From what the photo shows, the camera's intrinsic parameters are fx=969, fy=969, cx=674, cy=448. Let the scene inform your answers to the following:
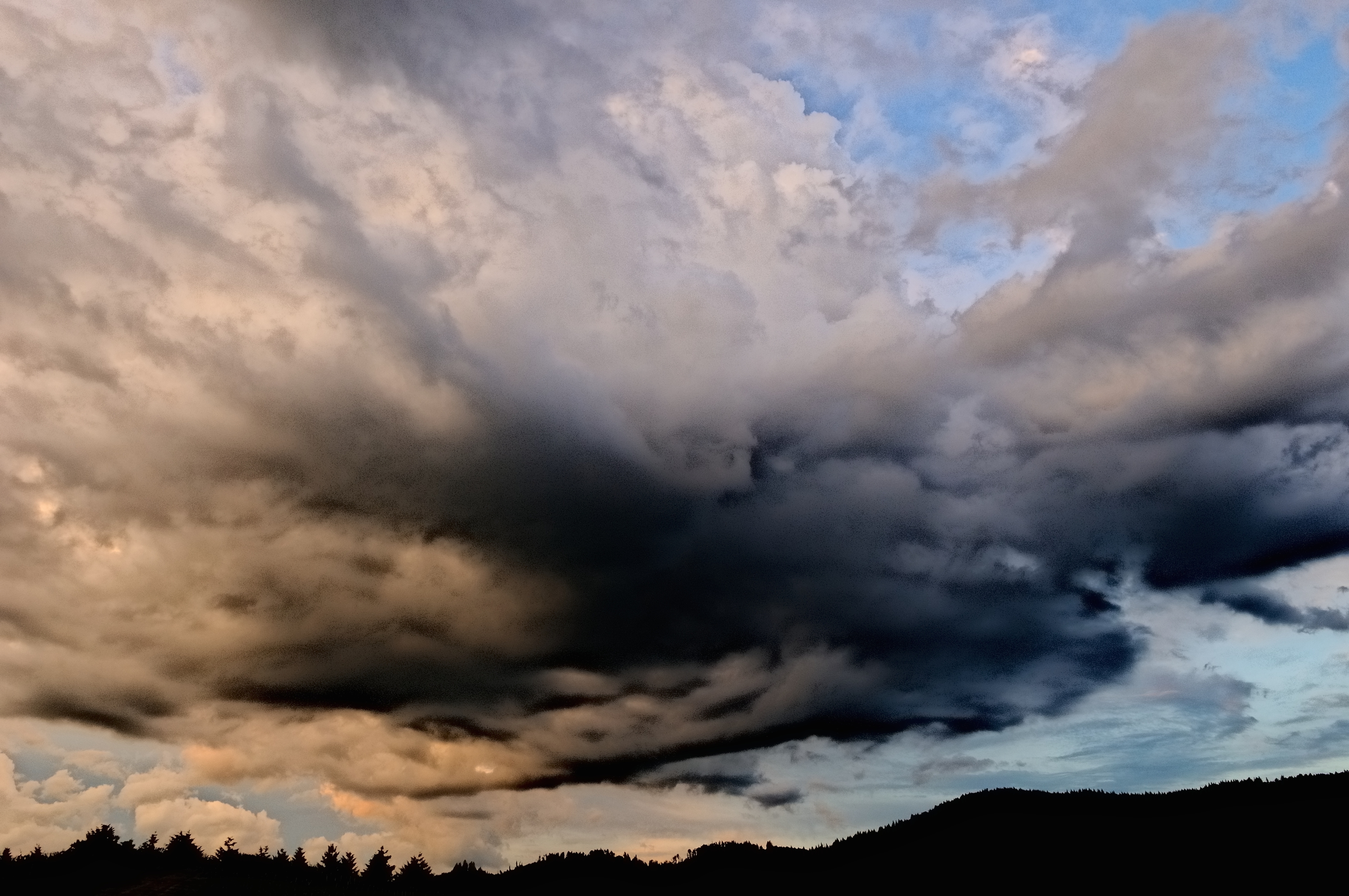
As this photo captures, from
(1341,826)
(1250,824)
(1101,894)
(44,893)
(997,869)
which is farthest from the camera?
(997,869)

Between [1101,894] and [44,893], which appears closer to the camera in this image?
[1101,894]

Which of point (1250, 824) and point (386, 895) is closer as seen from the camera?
point (1250, 824)

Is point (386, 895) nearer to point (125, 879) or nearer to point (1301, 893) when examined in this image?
point (125, 879)

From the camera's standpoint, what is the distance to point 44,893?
185625 millimetres

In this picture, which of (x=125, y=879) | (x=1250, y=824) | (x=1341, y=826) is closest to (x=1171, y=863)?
(x=1250, y=824)

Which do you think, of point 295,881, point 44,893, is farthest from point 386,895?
point 44,893

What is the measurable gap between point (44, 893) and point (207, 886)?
7611 centimetres

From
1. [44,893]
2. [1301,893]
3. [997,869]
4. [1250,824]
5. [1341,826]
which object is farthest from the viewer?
[997,869]

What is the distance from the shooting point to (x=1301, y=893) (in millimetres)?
125125

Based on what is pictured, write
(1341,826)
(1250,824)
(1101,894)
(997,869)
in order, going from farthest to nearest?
(997,869), (1101,894), (1250,824), (1341,826)

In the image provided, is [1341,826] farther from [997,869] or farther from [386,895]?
[386,895]

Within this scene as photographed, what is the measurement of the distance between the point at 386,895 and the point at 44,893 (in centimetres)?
6950

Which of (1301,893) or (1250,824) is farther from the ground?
(1250,824)

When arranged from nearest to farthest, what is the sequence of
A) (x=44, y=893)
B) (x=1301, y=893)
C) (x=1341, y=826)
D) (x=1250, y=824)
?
(x=1301, y=893) → (x=1341, y=826) → (x=1250, y=824) → (x=44, y=893)
